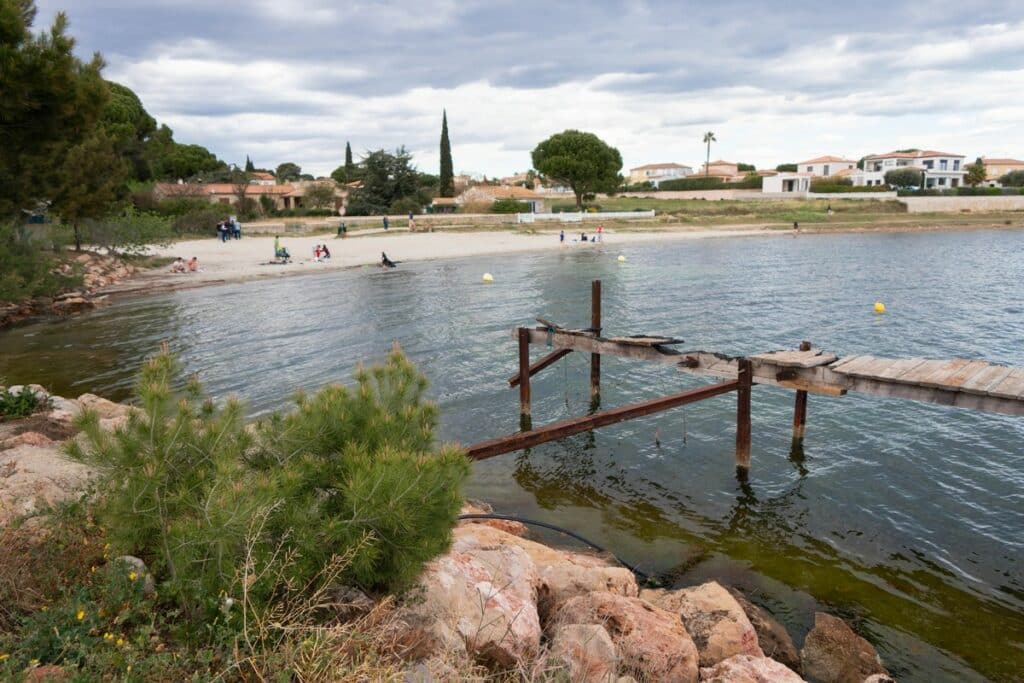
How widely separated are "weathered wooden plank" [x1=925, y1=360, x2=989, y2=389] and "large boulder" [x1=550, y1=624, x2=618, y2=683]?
6.71 metres

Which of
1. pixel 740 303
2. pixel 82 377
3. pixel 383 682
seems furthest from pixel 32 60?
pixel 740 303

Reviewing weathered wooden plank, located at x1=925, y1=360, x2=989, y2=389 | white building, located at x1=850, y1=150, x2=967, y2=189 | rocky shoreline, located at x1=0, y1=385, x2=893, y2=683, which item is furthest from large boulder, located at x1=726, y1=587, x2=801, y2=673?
white building, located at x1=850, y1=150, x2=967, y2=189

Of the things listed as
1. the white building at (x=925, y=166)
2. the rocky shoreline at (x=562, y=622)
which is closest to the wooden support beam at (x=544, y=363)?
the rocky shoreline at (x=562, y=622)

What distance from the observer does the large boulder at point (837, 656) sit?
22.4 feet

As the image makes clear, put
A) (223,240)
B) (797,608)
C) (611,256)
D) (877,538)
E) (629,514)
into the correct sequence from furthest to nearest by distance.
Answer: (223,240) → (611,256) → (629,514) → (877,538) → (797,608)

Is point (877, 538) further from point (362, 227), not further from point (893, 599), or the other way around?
point (362, 227)

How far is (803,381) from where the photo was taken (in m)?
11.0

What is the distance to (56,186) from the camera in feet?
83.9

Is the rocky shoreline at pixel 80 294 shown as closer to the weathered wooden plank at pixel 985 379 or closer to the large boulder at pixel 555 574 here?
the large boulder at pixel 555 574

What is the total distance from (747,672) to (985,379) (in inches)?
259

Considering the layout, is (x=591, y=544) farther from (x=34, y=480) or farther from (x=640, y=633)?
(x=34, y=480)

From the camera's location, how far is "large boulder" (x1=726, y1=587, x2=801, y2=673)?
23.3ft

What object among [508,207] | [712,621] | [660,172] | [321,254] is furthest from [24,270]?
[660,172]

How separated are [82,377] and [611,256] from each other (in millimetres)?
39141
